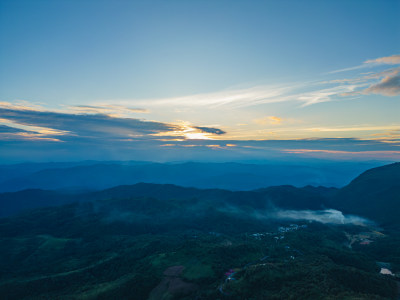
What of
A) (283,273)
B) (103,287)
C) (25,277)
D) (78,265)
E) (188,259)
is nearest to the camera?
(283,273)

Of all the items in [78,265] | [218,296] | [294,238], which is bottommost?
[78,265]

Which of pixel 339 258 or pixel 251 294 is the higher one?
pixel 251 294

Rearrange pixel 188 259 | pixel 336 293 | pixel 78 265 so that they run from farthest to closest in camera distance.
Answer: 1. pixel 78 265
2. pixel 188 259
3. pixel 336 293

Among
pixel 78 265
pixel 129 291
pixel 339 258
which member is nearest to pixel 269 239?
pixel 339 258

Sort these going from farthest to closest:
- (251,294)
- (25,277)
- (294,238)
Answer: (294,238) → (25,277) → (251,294)

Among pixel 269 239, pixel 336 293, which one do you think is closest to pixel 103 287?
pixel 336 293

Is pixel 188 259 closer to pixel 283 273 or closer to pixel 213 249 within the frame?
pixel 213 249

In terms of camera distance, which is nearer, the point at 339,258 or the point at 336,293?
the point at 336,293

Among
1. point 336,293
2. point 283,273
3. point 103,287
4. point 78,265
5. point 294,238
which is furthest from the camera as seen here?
point 294,238

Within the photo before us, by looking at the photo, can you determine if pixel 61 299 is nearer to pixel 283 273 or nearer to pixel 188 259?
pixel 188 259
